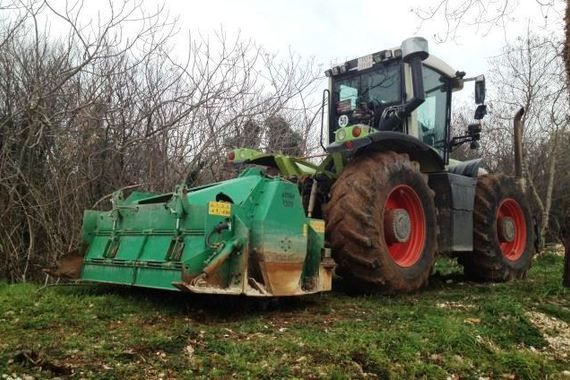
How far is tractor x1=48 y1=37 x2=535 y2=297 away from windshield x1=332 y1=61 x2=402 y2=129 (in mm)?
16

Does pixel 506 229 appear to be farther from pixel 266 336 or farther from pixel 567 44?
pixel 266 336

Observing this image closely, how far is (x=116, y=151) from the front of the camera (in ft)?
26.0

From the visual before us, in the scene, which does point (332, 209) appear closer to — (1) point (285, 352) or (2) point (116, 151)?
(1) point (285, 352)

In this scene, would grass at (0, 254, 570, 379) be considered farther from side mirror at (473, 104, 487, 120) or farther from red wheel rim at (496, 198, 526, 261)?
side mirror at (473, 104, 487, 120)

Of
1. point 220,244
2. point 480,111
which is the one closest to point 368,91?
point 480,111

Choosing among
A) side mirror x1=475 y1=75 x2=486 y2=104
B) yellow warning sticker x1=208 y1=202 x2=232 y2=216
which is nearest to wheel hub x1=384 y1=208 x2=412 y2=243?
yellow warning sticker x1=208 y1=202 x2=232 y2=216

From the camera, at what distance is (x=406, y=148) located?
6629mm

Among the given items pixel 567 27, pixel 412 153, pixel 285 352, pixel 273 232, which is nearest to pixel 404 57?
pixel 412 153

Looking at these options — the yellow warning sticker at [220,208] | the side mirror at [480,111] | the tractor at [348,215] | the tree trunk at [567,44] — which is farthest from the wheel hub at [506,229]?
the yellow warning sticker at [220,208]

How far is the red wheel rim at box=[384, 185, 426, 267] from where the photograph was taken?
616 cm

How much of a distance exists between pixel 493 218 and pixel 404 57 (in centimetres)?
249

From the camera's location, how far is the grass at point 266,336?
3.24 metres

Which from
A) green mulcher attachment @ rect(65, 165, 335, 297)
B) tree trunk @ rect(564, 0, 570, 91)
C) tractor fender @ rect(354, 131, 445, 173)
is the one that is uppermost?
tree trunk @ rect(564, 0, 570, 91)

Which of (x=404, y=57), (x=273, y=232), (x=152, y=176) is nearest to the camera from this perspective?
(x=273, y=232)
